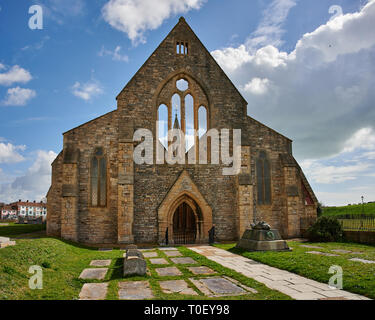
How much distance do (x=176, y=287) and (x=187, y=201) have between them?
34.4 ft

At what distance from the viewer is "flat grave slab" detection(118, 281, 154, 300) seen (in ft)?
21.1

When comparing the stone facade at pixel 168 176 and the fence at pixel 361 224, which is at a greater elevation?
the stone facade at pixel 168 176

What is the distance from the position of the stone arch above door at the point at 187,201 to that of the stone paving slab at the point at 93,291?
9522 mm

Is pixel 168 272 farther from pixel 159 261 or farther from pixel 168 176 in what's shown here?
Answer: pixel 168 176

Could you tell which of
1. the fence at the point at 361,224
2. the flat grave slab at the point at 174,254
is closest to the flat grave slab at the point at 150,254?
the flat grave slab at the point at 174,254

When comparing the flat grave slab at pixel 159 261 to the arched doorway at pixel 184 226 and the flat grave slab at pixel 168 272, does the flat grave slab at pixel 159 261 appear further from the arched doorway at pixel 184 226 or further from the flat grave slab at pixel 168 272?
the arched doorway at pixel 184 226

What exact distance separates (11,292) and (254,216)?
15.1 m

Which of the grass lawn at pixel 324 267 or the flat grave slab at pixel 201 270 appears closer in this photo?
the grass lawn at pixel 324 267

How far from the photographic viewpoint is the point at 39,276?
7.63 metres

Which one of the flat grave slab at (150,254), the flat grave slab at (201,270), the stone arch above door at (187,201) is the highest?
the stone arch above door at (187,201)

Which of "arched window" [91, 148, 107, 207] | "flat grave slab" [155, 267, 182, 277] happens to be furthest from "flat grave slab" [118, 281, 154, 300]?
"arched window" [91, 148, 107, 207]

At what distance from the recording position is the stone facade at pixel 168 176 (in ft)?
55.7

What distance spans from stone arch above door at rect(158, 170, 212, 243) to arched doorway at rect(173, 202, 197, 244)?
0.67m
